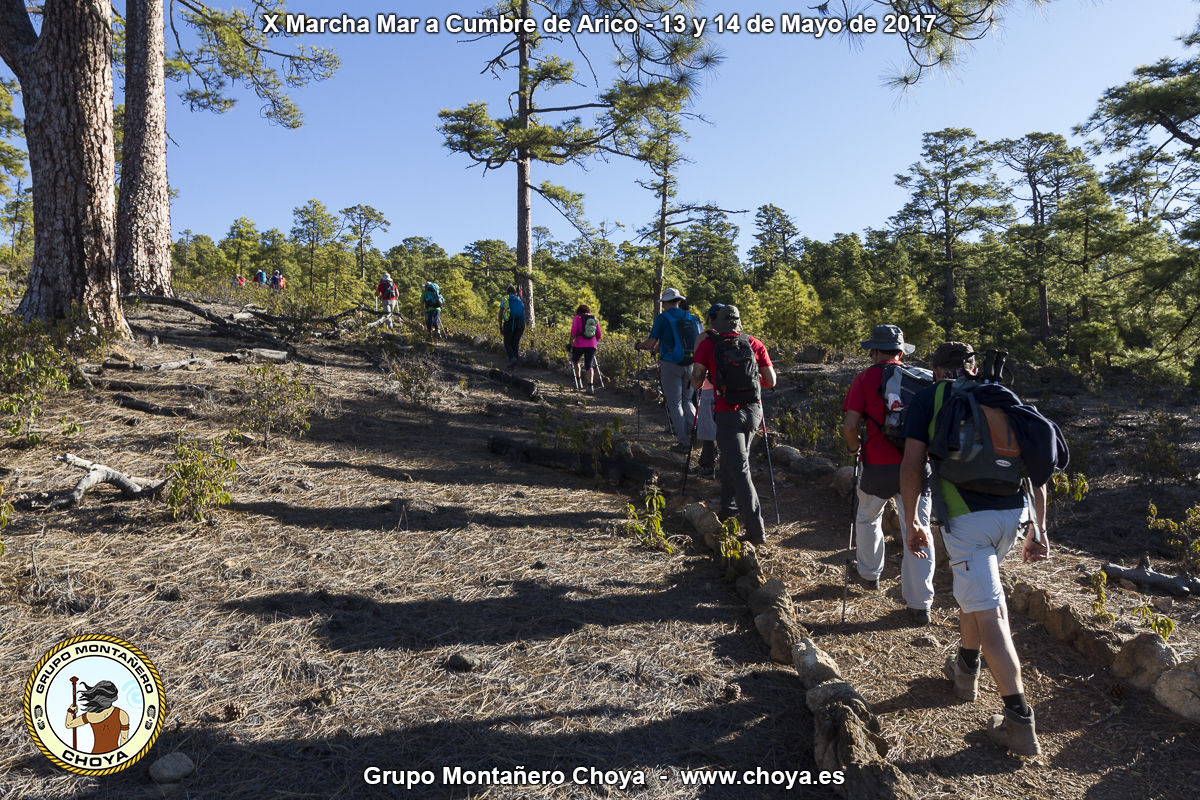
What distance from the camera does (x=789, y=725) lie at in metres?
2.69

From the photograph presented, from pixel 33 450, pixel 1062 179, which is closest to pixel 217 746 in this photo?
pixel 33 450

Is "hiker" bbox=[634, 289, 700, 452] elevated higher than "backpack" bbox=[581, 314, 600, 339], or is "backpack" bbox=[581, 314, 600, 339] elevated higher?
"backpack" bbox=[581, 314, 600, 339]

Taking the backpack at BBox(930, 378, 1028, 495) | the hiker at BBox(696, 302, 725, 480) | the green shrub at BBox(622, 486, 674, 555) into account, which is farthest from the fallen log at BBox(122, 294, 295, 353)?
the backpack at BBox(930, 378, 1028, 495)

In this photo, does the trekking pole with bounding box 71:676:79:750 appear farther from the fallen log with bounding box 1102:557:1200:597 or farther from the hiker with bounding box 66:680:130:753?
the fallen log with bounding box 1102:557:1200:597

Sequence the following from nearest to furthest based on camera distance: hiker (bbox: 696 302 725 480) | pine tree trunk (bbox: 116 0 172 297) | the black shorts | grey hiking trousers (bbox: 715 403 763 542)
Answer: grey hiking trousers (bbox: 715 403 763 542)
hiker (bbox: 696 302 725 480)
pine tree trunk (bbox: 116 0 172 297)
the black shorts

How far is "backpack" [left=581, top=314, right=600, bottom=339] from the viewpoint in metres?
9.84

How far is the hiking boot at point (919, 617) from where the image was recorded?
12.8ft

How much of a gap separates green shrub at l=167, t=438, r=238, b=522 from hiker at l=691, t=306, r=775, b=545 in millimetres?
3433

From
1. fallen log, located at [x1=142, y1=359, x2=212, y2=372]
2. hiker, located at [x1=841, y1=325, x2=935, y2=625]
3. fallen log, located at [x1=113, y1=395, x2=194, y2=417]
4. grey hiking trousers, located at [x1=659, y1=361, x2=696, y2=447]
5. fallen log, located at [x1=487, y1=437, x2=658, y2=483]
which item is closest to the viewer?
hiker, located at [x1=841, y1=325, x2=935, y2=625]

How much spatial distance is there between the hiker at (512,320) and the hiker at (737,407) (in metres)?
7.54

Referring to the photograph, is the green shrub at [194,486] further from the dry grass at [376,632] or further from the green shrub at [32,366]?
the green shrub at [32,366]

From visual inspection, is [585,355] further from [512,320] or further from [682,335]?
[682,335]

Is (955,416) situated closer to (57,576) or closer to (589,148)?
(57,576)

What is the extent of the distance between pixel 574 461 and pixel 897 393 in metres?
3.25
